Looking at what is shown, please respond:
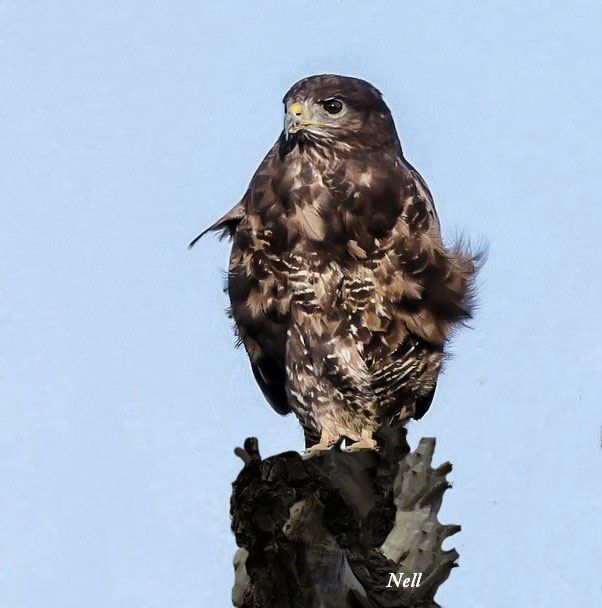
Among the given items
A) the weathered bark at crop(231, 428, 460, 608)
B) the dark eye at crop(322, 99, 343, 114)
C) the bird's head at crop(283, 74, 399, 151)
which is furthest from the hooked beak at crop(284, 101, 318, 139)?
the weathered bark at crop(231, 428, 460, 608)

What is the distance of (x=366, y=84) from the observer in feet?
32.8

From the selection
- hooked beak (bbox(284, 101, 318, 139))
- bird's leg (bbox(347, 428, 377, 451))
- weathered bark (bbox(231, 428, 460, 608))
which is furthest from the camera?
bird's leg (bbox(347, 428, 377, 451))

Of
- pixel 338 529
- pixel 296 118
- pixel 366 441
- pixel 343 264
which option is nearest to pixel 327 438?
pixel 366 441

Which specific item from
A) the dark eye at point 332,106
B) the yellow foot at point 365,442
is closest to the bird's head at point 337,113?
the dark eye at point 332,106

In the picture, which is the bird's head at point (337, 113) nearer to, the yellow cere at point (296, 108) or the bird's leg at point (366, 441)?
the yellow cere at point (296, 108)

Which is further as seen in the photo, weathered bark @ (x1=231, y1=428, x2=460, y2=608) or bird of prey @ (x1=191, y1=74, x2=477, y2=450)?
bird of prey @ (x1=191, y1=74, x2=477, y2=450)

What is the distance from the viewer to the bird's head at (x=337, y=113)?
973 centimetres

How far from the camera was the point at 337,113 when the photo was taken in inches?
388

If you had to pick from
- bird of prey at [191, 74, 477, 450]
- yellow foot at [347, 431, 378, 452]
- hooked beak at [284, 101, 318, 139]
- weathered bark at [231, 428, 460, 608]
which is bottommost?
weathered bark at [231, 428, 460, 608]

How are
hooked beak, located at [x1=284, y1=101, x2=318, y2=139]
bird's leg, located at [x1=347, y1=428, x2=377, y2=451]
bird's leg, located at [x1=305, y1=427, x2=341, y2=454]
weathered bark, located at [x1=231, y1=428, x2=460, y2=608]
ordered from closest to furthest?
weathered bark, located at [x1=231, y1=428, x2=460, y2=608], hooked beak, located at [x1=284, y1=101, x2=318, y2=139], bird's leg, located at [x1=347, y1=428, x2=377, y2=451], bird's leg, located at [x1=305, y1=427, x2=341, y2=454]

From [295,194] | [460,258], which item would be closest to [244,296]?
[295,194]

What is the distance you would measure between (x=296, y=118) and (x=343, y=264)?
1.05 metres

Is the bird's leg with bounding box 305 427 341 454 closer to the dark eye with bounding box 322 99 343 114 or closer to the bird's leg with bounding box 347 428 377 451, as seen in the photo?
the bird's leg with bounding box 347 428 377 451

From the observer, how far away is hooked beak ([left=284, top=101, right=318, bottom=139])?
9703mm
